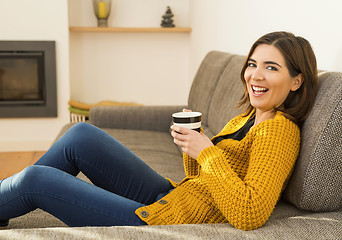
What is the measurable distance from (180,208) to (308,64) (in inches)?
22.9

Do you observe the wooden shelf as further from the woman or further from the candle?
the woman

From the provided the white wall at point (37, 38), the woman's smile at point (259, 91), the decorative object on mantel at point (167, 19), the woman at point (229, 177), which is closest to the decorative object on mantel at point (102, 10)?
the white wall at point (37, 38)

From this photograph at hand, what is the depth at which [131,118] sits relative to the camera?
2984mm

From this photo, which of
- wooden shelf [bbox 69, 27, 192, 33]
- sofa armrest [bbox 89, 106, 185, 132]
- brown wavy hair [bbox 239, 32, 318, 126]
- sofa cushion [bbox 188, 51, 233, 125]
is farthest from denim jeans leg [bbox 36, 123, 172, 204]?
wooden shelf [bbox 69, 27, 192, 33]

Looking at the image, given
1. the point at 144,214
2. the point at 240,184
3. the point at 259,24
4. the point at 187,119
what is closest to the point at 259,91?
the point at 187,119

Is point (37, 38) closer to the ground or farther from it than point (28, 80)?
farther from it

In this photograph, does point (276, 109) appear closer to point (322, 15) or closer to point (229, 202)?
point (229, 202)

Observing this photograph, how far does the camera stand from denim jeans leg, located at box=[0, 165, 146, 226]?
1234 mm

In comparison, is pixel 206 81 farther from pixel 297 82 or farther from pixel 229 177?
pixel 229 177

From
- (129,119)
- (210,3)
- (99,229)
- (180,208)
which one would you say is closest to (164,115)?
(129,119)

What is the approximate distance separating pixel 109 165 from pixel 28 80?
115 inches

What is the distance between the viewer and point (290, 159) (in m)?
1.21

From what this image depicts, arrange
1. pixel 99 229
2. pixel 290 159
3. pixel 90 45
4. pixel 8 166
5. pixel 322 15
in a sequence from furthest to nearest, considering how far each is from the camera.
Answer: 1. pixel 90 45
2. pixel 8 166
3. pixel 322 15
4. pixel 290 159
5. pixel 99 229

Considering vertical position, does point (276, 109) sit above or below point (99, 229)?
above
